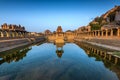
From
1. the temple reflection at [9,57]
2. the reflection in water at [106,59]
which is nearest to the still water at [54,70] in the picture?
the temple reflection at [9,57]

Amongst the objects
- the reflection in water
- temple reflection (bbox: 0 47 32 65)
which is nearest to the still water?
temple reflection (bbox: 0 47 32 65)

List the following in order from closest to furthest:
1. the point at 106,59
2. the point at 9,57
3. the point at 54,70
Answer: the point at 54,70
the point at 106,59
the point at 9,57

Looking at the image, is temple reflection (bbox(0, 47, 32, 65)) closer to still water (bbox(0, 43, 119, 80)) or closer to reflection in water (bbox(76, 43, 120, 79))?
still water (bbox(0, 43, 119, 80))

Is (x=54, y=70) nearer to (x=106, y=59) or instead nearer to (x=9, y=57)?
(x=106, y=59)

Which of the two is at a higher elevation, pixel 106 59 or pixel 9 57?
pixel 9 57

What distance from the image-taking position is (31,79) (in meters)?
11.8

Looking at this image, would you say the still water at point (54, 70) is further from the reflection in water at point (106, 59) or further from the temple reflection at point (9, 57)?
the reflection in water at point (106, 59)

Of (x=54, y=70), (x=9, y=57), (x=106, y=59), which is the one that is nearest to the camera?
(x=54, y=70)

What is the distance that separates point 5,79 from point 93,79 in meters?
9.06

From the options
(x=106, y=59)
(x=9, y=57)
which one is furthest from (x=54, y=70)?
(x=9, y=57)

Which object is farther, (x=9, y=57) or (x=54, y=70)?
(x=9, y=57)

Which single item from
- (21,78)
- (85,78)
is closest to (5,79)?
(21,78)

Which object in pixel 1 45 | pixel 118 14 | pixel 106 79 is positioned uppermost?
pixel 118 14

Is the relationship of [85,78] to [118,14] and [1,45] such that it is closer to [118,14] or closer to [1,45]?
[1,45]
